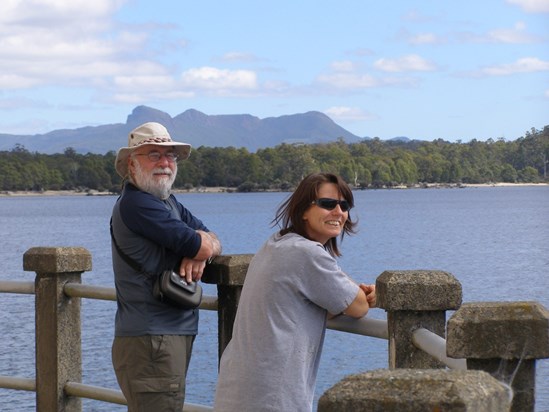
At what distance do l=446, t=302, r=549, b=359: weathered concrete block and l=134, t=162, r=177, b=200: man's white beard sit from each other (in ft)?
5.87

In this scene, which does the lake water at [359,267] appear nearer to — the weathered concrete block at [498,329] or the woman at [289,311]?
the woman at [289,311]

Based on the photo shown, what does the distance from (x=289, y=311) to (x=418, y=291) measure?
1.86 ft

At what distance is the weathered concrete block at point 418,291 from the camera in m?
3.68

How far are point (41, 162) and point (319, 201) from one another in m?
176

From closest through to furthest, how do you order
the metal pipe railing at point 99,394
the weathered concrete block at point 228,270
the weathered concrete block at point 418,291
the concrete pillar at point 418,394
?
1. the concrete pillar at point 418,394
2. the weathered concrete block at point 418,291
3. the weathered concrete block at point 228,270
4. the metal pipe railing at point 99,394

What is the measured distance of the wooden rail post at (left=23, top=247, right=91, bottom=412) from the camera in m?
5.68

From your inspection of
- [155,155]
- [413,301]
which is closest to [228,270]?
[155,155]

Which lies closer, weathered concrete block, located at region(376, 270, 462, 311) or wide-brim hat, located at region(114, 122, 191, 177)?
weathered concrete block, located at region(376, 270, 462, 311)

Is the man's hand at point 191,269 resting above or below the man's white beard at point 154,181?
below

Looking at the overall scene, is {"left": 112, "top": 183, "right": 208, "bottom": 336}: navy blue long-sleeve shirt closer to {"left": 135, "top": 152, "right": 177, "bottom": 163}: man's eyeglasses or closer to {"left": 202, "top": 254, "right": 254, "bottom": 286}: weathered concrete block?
{"left": 135, "top": 152, "right": 177, "bottom": 163}: man's eyeglasses

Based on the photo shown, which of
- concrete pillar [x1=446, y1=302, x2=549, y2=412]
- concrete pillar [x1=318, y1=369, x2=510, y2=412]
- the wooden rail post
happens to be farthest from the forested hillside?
concrete pillar [x1=318, y1=369, x2=510, y2=412]

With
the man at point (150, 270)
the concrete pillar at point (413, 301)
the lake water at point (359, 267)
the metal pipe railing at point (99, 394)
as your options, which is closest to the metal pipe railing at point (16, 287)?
the metal pipe railing at point (99, 394)

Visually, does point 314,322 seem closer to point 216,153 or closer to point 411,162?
point 216,153

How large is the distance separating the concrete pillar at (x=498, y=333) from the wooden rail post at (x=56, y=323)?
321 centimetres
